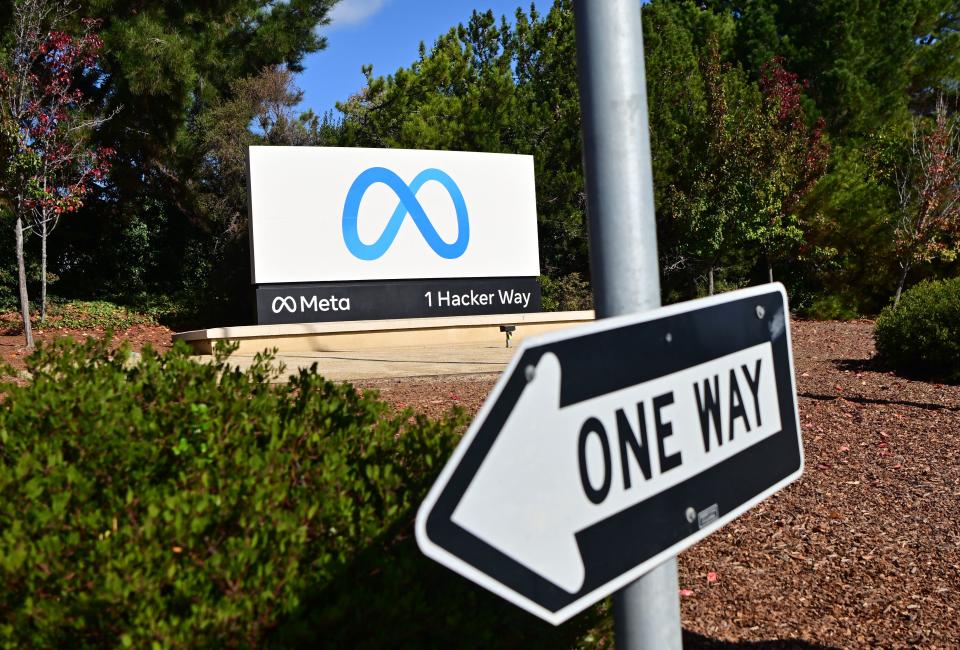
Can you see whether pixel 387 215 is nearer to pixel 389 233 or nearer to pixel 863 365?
pixel 389 233

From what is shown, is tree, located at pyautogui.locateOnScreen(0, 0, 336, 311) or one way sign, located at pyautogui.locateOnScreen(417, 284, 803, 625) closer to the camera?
one way sign, located at pyautogui.locateOnScreen(417, 284, 803, 625)

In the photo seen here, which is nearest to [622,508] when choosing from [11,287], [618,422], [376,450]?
[618,422]

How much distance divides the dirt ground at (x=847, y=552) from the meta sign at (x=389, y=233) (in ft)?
29.9

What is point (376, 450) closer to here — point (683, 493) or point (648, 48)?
point (683, 493)

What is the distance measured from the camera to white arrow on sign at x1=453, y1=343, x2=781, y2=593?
1.07 m

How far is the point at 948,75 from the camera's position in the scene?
29.2 m

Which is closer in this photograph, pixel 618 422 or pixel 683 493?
pixel 618 422

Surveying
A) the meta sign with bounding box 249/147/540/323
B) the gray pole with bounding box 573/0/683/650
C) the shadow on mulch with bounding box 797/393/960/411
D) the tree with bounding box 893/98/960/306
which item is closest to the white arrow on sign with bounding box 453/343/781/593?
the gray pole with bounding box 573/0/683/650

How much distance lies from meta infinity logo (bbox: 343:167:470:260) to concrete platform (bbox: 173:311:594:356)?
147 centimetres

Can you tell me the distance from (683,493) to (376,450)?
1.21 metres

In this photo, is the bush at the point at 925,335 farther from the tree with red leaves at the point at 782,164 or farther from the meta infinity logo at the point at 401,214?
the tree with red leaves at the point at 782,164

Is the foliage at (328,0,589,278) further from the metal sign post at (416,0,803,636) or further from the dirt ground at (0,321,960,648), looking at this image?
the metal sign post at (416,0,803,636)

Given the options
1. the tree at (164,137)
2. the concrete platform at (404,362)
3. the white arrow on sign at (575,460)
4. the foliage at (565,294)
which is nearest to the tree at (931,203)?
the foliage at (565,294)

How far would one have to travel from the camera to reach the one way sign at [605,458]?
3.46 feet
